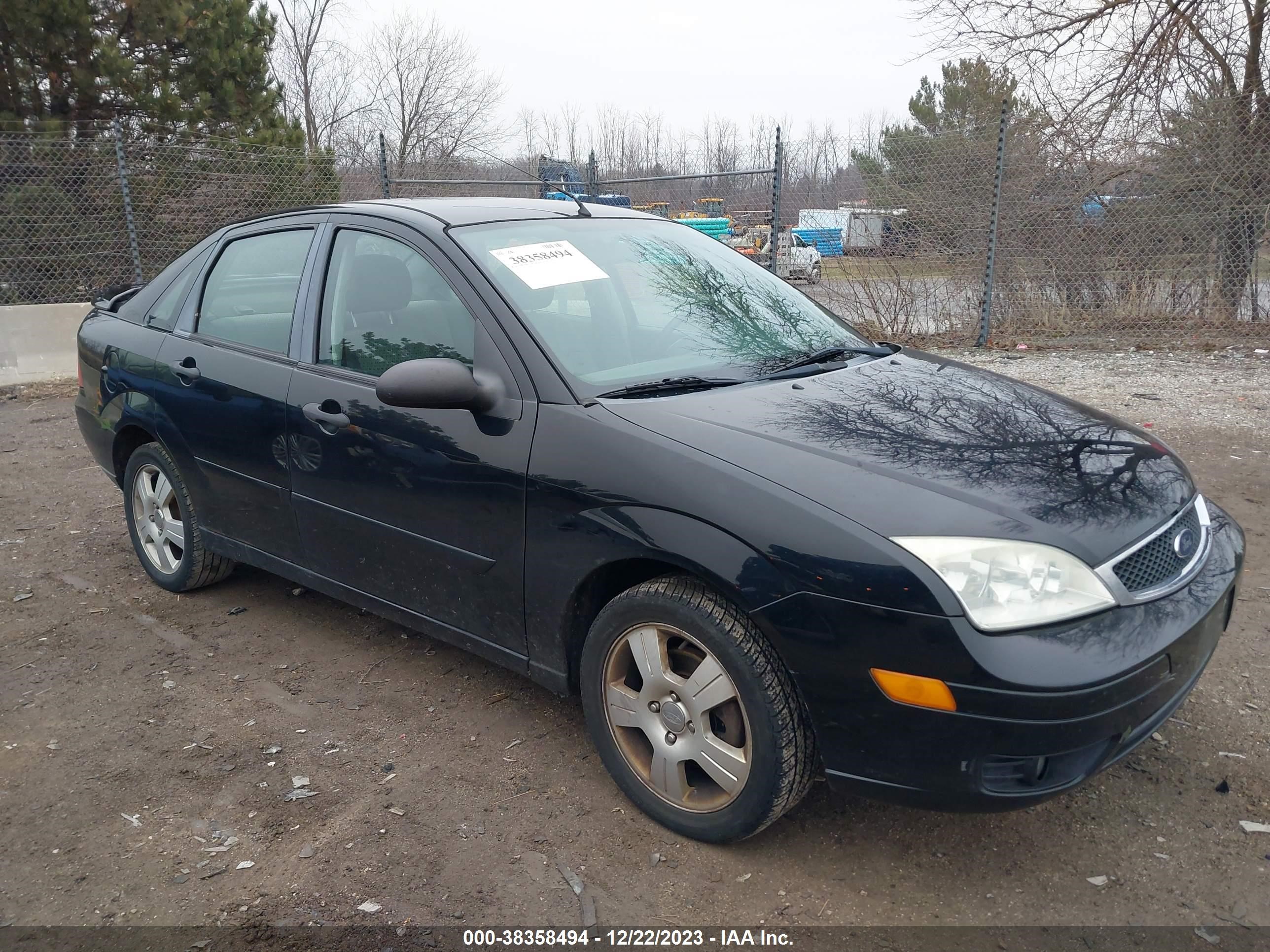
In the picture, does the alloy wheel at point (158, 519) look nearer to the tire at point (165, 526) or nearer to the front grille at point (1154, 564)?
the tire at point (165, 526)

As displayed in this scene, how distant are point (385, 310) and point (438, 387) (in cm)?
72

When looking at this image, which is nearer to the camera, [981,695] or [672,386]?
[981,695]

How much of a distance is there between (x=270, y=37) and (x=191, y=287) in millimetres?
10379

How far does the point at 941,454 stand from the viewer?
100 inches

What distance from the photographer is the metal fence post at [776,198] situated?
11.0 meters

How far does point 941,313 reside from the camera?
10703 mm

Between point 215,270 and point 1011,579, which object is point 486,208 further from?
point 1011,579

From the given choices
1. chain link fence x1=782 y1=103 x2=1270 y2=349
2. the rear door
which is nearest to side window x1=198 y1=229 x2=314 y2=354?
the rear door

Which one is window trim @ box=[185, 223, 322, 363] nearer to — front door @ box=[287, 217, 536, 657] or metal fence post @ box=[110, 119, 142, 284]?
front door @ box=[287, 217, 536, 657]

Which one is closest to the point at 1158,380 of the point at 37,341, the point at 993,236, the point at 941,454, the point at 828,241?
the point at 993,236

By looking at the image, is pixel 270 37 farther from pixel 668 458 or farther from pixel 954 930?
pixel 954 930

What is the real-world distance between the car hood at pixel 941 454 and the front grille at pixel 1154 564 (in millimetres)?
43

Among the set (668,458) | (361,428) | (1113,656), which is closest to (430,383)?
(361,428)

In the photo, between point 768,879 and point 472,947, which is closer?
point 472,947
